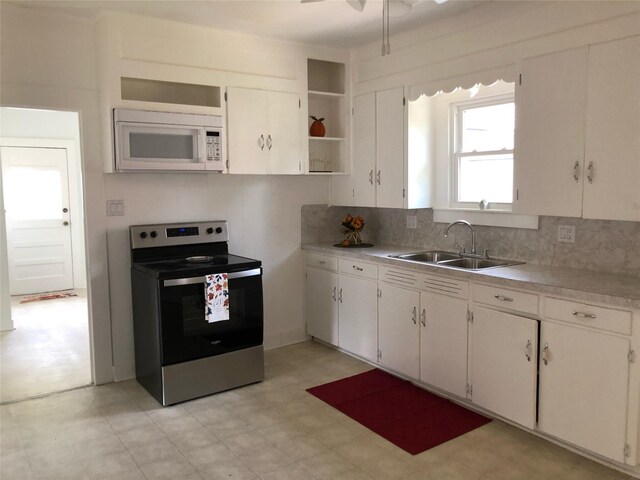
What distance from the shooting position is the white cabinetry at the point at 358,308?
3861 mm

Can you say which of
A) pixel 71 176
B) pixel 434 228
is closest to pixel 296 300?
pixel 434 228

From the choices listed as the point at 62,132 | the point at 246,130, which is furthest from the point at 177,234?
the point at 62,132

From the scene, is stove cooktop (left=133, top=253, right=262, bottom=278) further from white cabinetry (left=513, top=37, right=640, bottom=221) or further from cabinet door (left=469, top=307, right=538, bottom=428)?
white cabinetry (left=513, top=37, right=640, bottom=221)

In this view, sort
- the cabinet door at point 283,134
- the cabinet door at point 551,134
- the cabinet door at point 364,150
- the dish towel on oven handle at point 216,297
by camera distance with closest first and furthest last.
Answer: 1. the cabinet door at point 551,134
2. the dish towel on oven handle at point 216,297
3. the cabinet door at point 283,134
4. the cabinet door at point 364,150

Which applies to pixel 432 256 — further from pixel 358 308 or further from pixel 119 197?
pixel 119 197

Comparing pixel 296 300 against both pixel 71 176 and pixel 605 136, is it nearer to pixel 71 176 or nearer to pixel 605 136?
pixel 605 136

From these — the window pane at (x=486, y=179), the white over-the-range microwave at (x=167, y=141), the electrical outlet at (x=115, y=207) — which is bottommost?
the electrical outlet at (x=115, y=207)

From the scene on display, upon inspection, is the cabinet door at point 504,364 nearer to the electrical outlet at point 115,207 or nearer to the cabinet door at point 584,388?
the cabinet door at point 584,388

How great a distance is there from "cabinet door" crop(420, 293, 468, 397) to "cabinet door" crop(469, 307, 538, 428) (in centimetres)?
8

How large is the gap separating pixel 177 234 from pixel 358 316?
1.49m

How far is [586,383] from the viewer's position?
256cm

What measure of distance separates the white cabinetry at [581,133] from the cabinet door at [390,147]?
99 centimetres

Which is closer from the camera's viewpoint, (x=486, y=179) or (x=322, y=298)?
(x=486, y=179)

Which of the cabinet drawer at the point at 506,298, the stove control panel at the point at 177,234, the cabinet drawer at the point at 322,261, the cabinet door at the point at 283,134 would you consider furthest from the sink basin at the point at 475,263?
the stove control panel at the point at 177,234
